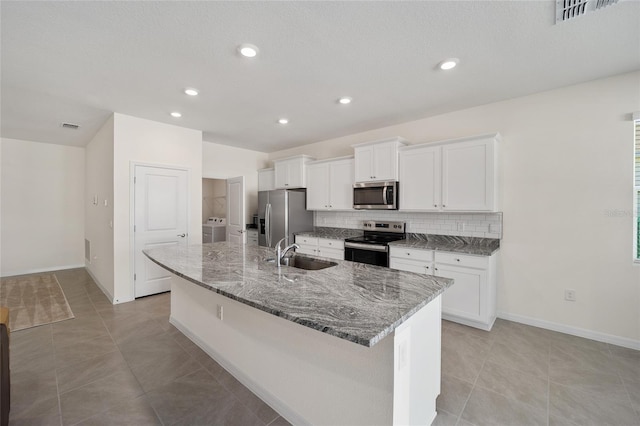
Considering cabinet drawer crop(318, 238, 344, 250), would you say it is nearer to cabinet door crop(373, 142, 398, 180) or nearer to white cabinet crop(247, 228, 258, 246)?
cabinet door crop(373, 142, 398, 180)

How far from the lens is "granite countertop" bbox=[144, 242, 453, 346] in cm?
113

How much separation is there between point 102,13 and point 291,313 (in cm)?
226

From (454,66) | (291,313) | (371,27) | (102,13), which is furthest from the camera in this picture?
(454,66)

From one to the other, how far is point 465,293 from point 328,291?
2251 millimetres

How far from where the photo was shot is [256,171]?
20.3 feet

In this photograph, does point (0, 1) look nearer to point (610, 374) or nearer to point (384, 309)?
point (384, 309)

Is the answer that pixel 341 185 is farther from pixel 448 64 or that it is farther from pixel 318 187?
pixel 448 64

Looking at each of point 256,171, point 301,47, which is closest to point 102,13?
point 301,47

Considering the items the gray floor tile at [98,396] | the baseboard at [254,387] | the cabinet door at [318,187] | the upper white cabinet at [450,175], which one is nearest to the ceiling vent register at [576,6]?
the upper white cabinet at [450,175]

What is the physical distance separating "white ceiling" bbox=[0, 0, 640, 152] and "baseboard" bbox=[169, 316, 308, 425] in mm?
2531

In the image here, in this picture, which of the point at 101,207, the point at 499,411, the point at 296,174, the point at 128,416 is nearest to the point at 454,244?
the point at 499,411

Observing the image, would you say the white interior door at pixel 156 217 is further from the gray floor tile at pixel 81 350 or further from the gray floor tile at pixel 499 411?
the gray floor tile at pixel 499 411

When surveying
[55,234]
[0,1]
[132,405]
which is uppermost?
[0,1]

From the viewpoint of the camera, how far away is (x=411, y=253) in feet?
11.3
